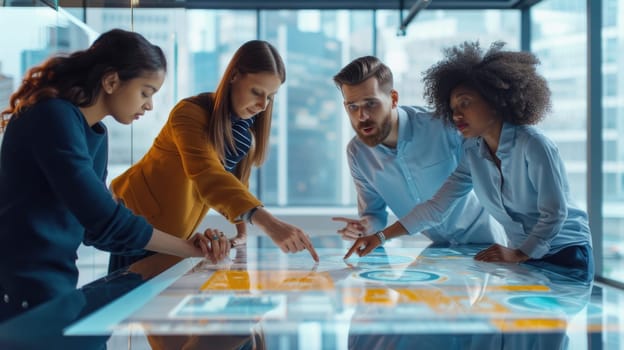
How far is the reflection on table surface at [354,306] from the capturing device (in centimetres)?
76

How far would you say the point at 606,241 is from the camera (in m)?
4.42

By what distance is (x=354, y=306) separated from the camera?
Result: 0.95 metres

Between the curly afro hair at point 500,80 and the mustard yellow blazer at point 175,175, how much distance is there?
2.66 feet

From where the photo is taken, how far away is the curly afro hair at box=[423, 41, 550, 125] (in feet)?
5.83

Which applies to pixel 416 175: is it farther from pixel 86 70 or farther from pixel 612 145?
pixel 612 145

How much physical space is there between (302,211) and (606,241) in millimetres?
2661

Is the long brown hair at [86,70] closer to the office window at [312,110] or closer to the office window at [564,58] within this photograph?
the office window at [312,110]

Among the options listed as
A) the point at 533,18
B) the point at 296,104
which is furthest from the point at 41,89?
the point at 296,104

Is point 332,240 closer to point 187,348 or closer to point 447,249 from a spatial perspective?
point 447,249

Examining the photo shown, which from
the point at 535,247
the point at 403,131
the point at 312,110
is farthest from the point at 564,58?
the point at 535,247

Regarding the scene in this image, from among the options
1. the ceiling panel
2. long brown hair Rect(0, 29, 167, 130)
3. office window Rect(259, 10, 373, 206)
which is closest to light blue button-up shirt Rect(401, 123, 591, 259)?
long brown hair Rect(0, 29, 167, 130)

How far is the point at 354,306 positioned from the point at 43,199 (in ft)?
2.22

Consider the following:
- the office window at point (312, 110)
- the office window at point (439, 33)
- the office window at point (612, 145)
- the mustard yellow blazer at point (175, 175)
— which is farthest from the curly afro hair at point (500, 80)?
the office window at point (439, 33)

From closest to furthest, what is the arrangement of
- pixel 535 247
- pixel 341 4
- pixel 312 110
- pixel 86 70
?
pixel 86 70 → pixel 535 247 → pixel 341 4 → pixel 312 110
